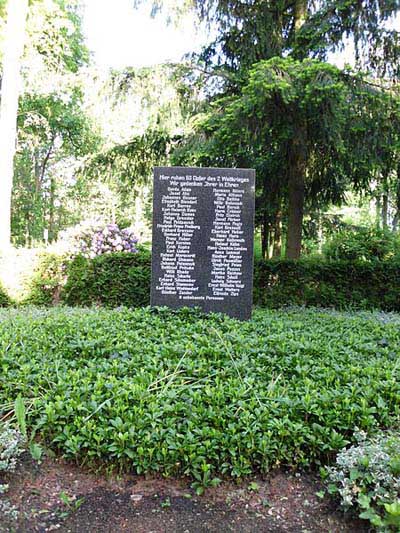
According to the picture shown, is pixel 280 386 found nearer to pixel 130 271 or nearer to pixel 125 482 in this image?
pixel 125 482

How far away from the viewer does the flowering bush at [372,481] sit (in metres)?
2.15

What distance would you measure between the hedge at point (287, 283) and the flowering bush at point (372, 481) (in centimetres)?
650

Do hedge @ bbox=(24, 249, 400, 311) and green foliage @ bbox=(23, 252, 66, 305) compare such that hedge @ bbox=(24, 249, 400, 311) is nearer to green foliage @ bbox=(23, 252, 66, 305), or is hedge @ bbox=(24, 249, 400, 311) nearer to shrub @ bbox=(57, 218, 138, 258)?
green foliage @ bbox=(23, 252, 66, 305)

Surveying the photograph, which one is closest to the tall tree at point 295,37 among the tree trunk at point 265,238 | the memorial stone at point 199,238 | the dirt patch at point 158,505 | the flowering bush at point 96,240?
the tree trunk at point 265,238

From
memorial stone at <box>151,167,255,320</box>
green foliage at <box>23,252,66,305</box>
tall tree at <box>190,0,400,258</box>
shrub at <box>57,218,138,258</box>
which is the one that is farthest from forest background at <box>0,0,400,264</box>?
memorial stone at <box>151,167,255,320</box>

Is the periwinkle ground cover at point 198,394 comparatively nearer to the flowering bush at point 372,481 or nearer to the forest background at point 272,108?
the flowering bush at point 372,481

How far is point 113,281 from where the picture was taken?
357 inches

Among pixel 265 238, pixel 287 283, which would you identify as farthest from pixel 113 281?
pixel 265 238

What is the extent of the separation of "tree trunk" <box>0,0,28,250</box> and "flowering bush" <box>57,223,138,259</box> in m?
2.23

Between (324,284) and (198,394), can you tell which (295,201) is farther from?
(198,394)

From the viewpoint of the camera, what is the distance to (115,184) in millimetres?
12727

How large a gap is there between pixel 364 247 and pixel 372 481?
303 inches

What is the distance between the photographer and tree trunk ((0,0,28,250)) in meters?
11.5

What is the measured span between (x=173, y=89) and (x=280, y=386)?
777 cm
